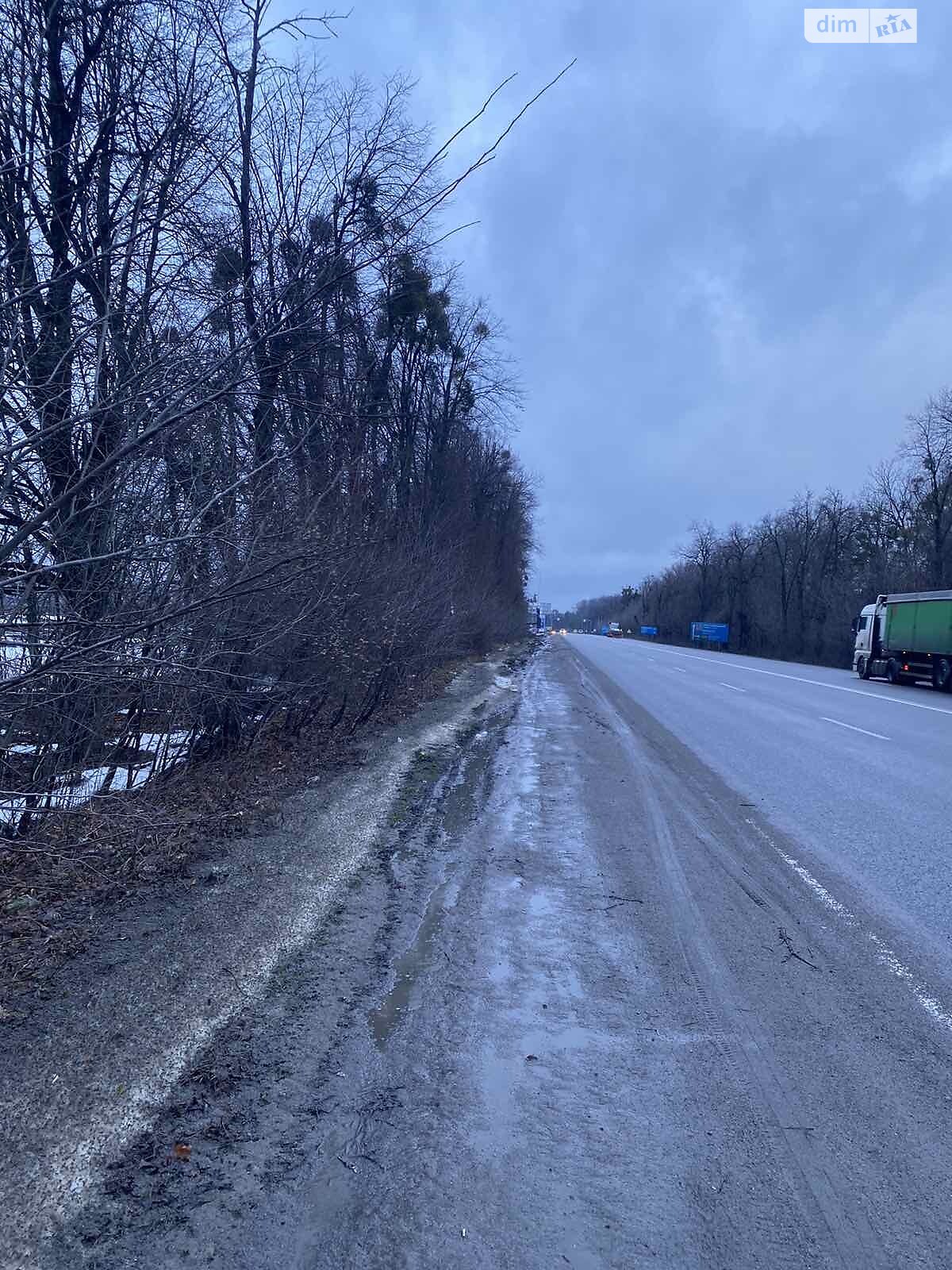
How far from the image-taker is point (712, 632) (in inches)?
3637

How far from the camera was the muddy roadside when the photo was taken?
345cm

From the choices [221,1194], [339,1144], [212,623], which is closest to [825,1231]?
[339,1144]

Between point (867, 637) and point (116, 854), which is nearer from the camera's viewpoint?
point (116, 854)

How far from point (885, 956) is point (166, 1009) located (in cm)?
404

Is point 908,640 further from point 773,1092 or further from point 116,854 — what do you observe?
point 773,1092

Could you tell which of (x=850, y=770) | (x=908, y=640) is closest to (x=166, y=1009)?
(x=850, y=770)

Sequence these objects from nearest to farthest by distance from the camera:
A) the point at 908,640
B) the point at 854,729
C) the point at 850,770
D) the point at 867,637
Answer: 1. the point at 850,770
2. the point at 854,729
3. the point at 908,640
4. the point at 867,637

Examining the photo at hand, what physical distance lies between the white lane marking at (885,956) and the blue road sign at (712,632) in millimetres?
84827

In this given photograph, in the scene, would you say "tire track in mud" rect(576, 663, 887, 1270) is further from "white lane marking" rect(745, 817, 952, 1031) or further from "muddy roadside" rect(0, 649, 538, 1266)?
"muddy roadside" rect(0, 649, 538, 1266)

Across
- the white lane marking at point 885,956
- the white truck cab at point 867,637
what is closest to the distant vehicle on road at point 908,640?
the white truck cab at point 867,637

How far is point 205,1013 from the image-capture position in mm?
4730

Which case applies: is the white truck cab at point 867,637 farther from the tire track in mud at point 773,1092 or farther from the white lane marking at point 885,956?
the tire track in mud at point 773,1092

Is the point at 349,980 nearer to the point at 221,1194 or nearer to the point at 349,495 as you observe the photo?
the point at 221,1194

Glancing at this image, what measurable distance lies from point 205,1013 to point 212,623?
191 inches
